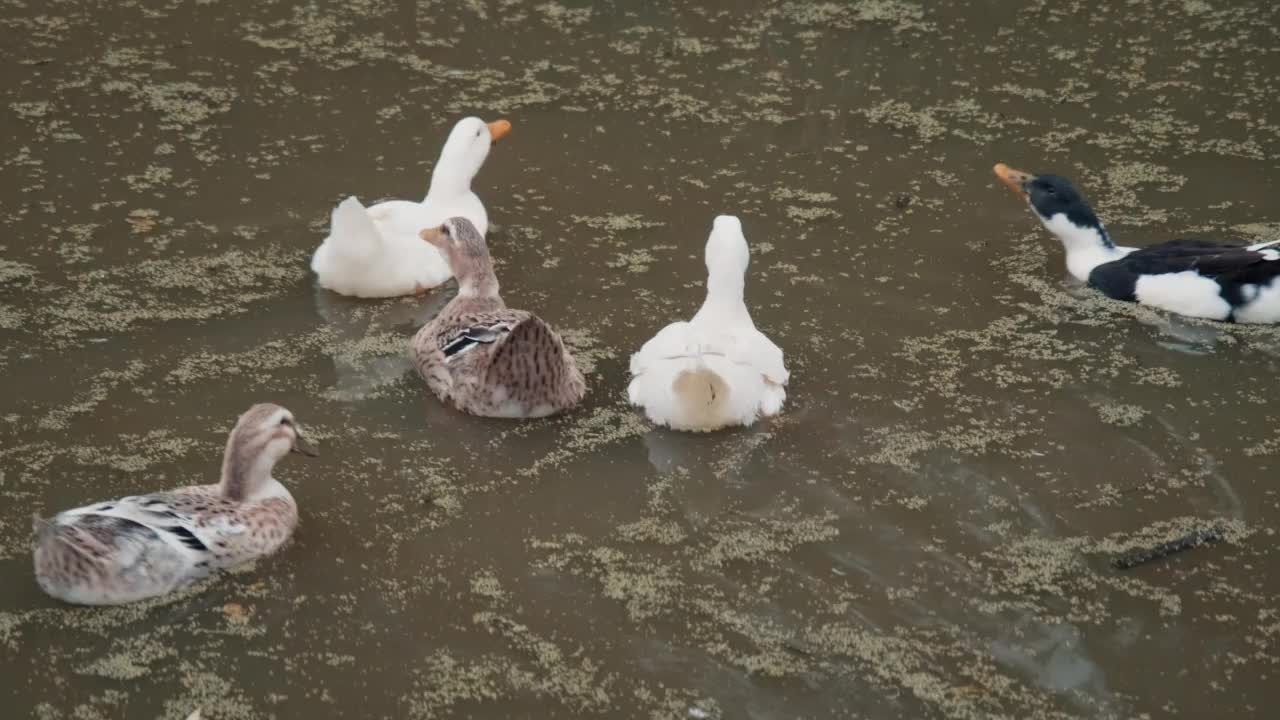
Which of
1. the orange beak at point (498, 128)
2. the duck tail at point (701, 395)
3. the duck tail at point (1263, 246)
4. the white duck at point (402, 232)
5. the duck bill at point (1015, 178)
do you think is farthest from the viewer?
the orange beak at point (498, 128)

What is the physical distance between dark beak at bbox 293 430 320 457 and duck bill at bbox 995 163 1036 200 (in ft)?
→ 9.99

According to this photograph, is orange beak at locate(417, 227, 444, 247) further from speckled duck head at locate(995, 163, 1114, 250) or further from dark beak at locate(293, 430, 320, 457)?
speckled duck head at locate(995, 163, 1114, 250)

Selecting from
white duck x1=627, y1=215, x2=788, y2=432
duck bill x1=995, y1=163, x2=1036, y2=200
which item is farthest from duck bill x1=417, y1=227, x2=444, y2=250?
duck bill x1=995, y1=163, x2=1036, y2=200

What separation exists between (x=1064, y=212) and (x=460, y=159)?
7.49 feet

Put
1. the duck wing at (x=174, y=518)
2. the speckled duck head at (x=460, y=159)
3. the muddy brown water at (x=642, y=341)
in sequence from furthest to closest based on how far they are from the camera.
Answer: the speckled duck head at (x=460, y=159) → the duck wing at (x=174, y=518) → the muddy brown water at (x=642, y=341)

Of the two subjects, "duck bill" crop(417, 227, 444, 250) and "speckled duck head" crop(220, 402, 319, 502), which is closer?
"speckled duck head" crop(220, 402, 319, 502)

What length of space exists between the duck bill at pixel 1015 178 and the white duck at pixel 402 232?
2.02 metres

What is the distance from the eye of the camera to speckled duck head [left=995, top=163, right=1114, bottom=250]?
5.59 m

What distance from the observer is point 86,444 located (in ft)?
14.4

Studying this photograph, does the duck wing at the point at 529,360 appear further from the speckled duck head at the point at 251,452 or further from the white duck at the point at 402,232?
the white duck at the point at 402,232

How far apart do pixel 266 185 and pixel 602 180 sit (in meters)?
1.36

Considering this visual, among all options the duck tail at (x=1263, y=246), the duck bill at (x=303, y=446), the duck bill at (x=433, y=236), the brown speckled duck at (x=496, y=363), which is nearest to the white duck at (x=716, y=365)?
the brown speckled duck at (x=496, y=363)

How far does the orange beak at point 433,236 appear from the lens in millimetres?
5305

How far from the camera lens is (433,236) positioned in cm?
539
